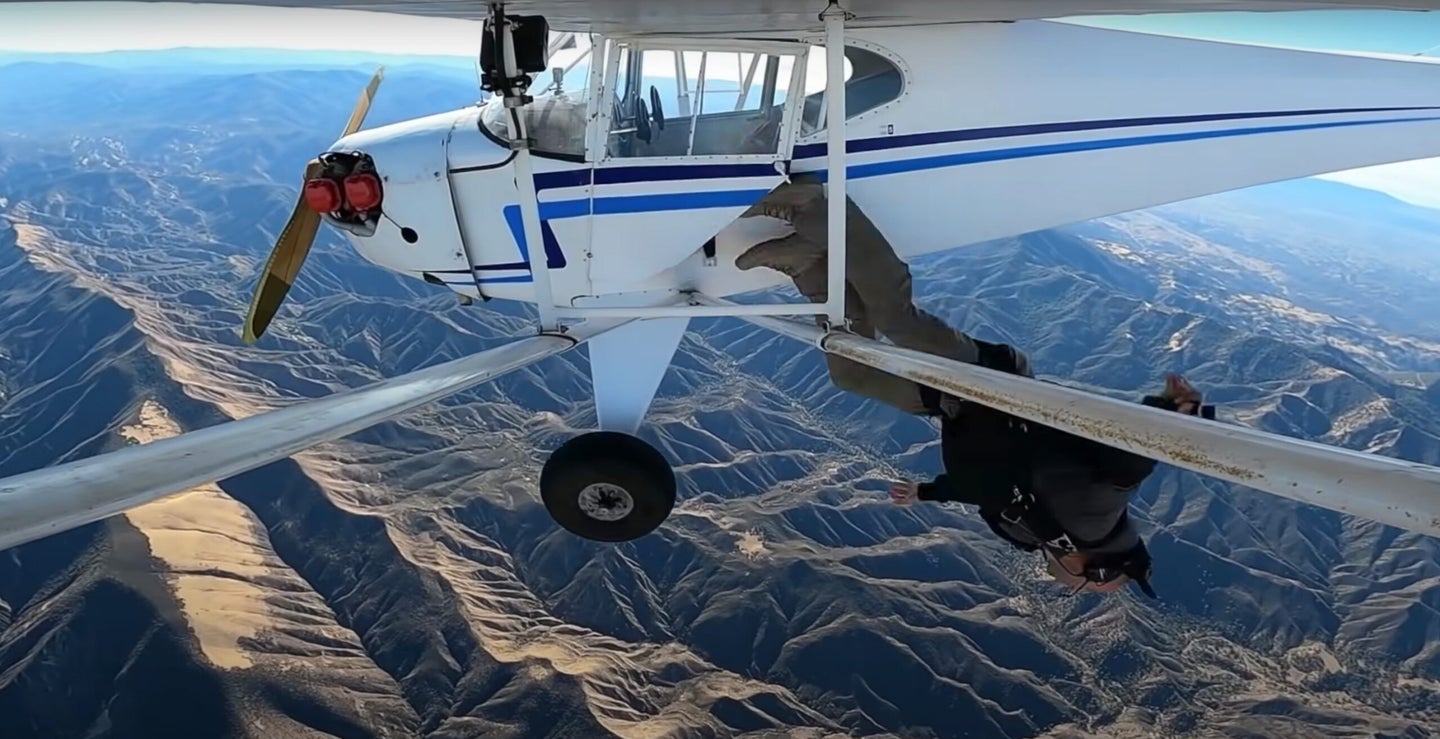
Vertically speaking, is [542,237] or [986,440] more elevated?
[542,237]

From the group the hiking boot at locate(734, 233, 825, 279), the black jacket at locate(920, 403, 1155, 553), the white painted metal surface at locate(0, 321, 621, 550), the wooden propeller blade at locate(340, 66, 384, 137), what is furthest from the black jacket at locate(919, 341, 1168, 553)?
the wooden propeller blade at locate(340, 66, 384, 137)

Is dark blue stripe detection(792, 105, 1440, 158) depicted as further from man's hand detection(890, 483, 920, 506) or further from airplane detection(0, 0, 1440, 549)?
man's hand detection(890, 483, 920, 506)

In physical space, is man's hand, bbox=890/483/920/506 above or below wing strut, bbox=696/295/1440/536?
below

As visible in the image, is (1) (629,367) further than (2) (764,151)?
Yes

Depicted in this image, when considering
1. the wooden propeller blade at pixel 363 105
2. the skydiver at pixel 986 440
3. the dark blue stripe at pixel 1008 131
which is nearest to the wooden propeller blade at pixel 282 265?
the wooden propeller blade at pixel 363 105

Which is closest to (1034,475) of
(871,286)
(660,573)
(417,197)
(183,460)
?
(871,286)

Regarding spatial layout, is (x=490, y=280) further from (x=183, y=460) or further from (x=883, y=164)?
(x=183, y=460)
